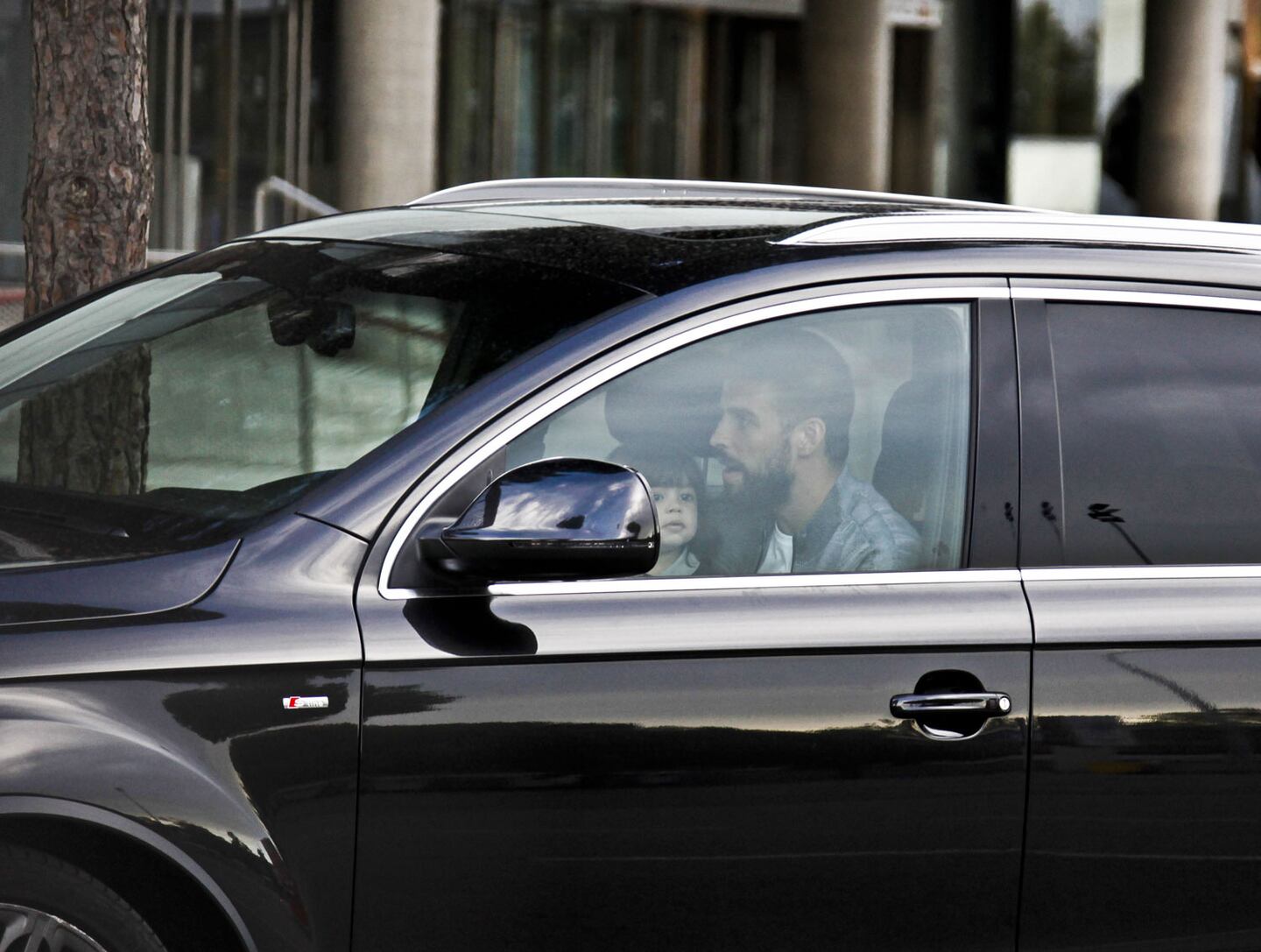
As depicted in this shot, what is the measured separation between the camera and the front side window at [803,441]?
9.71 ft

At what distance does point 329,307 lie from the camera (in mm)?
3279

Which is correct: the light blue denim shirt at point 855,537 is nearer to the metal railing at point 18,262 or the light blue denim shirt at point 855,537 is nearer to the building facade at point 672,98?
the metal railing at point 18,262

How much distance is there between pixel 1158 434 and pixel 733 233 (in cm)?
80

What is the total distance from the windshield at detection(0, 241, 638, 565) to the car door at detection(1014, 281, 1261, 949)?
0.78 meters

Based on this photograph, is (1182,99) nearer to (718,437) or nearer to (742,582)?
(718,437)

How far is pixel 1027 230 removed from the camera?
326 centimetres

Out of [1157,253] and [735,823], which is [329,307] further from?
[1157,253]

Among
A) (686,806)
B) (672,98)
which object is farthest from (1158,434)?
(672,98)

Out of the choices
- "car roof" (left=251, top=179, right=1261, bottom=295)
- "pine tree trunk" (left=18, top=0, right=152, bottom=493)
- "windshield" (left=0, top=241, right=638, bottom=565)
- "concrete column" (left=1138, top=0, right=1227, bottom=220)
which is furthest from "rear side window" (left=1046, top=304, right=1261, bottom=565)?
"concrete column" (left=1138, top=0, right=1227, bottom=220)

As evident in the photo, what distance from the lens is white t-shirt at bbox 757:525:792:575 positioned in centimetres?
297

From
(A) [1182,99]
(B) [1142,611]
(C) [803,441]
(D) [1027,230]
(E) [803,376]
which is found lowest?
(B) [1142,611]

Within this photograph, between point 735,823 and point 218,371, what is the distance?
1294mm

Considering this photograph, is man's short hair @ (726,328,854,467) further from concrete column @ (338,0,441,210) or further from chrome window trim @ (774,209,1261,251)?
concrete column @ (338,0,441,210)

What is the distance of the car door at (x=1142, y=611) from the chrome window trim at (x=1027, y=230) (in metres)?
0.14
